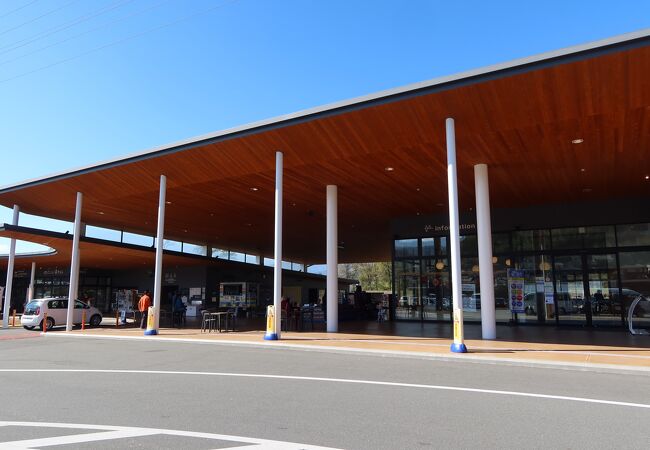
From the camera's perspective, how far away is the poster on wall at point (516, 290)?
20562 mm

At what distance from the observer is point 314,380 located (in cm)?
827

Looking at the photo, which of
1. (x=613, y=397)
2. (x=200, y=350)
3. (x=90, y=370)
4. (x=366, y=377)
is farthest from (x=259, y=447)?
(x=200, y=350)

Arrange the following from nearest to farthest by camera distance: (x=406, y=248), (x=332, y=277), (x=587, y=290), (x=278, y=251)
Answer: (x=278, y=251), (x=332, y=277), (x=587, y=290), (x=406, y=248)

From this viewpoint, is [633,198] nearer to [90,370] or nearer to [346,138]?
[346,138]

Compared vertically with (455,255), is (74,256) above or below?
A: above

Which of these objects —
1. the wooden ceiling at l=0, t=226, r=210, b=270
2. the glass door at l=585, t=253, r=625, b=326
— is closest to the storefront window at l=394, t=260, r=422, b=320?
the glass door at l=585, t=253, r=625, b=326

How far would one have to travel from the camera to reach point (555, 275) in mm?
20062

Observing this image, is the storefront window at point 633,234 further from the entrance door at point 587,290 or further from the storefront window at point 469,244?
the storefront window at point 469,244

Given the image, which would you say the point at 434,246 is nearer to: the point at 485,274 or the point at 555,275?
the point at 555,275

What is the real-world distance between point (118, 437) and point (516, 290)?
61.5ft

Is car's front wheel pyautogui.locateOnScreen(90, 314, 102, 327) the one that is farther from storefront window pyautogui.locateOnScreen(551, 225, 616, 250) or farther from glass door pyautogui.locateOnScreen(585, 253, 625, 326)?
glass door pyautogui.locateOnScreen(585, 253, 625, 326)

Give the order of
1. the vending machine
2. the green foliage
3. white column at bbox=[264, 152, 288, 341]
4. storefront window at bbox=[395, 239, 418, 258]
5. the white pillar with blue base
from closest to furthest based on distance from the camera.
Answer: the white pillar with blue base → white column at bbox=[264, 152, 288, 341] → storefront window at bbox=[395, 239, 418, 258] → the vending machine → the green foliage

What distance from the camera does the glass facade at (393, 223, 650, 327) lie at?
18.9 metres

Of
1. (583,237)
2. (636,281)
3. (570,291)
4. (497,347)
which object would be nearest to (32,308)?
(497,347)
